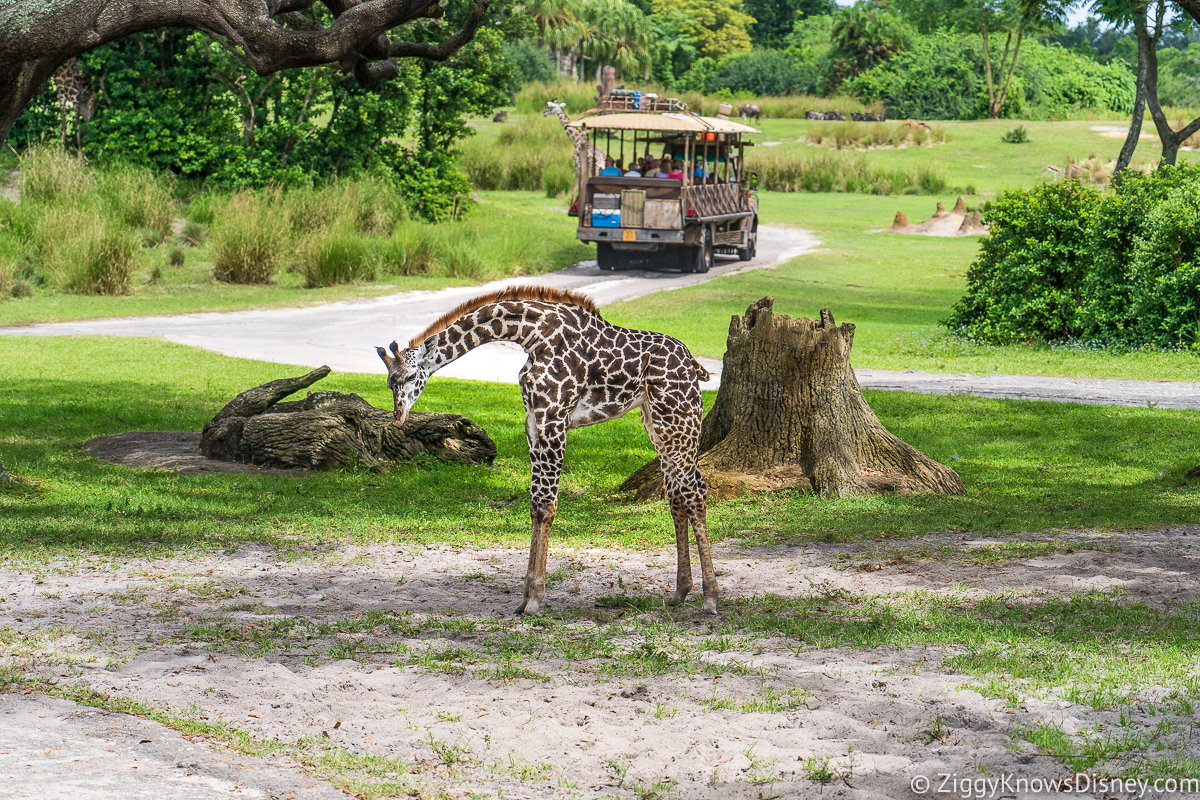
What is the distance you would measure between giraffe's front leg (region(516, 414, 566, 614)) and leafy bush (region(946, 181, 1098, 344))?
14.5m

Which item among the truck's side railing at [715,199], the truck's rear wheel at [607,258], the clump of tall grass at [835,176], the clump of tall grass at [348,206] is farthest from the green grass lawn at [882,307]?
the clump of tall grass at [835,176]

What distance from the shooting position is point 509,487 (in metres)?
10.8

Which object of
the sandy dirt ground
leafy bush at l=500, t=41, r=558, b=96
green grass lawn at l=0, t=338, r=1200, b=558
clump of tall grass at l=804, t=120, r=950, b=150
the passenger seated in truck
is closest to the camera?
the sandy dirt ground

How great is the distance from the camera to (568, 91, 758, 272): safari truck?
28156 mm

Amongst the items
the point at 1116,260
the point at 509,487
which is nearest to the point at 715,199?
the point at 1116,260

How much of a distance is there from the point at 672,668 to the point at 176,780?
2.37 metres

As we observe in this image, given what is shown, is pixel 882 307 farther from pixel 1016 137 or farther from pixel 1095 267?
pixel 1016 137

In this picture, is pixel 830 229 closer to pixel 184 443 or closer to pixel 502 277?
pixel 502 277

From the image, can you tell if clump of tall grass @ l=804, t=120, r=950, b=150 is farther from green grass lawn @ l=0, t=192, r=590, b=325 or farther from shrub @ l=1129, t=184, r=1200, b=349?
shrub @ l=1129, t=184, r=1200, b=349

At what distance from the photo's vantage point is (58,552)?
26.3 ft

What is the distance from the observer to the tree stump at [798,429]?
33.4 feet

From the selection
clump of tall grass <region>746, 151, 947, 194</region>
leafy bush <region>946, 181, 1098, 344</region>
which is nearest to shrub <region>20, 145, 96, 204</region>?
leafy bush <region>946, 181, 1098, 344</region>

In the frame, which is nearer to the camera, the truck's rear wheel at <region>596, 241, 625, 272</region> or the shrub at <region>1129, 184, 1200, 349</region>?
the shrub at <region>1129, 184, 1200, 349</region>

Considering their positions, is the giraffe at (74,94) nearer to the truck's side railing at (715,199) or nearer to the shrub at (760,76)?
the truck's side railing at (715,199)
